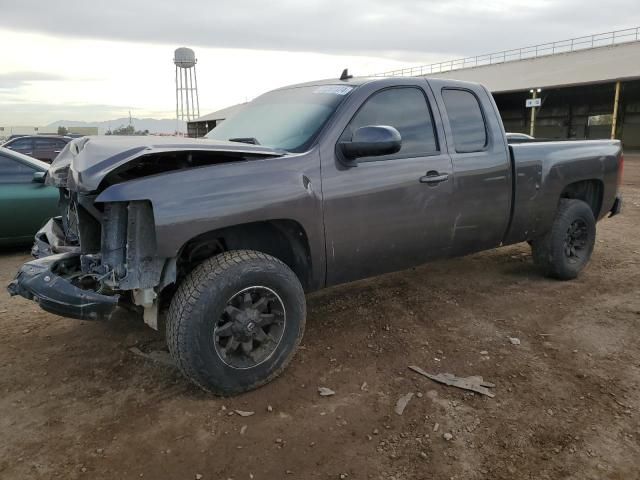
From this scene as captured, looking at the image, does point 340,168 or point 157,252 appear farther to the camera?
point 340,168

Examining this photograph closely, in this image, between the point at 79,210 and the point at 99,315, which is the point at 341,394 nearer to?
the point at 99,315

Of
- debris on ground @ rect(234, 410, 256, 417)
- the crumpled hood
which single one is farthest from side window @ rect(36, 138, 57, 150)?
debris on ground @ rect(234, 410, 256, 417)

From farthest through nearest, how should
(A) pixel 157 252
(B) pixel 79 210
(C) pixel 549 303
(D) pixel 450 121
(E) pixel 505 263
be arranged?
(E) pixel 505 263 → (C) pixel 549 303 → (D) pixel 450 121 → (B) pixel 79 210 → (A) pixel 157 252

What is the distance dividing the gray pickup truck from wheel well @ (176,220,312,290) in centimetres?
1

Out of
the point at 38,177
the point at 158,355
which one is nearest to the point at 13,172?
the point at 38,177

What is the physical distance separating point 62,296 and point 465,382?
2396 mm

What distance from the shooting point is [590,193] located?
5.56 m

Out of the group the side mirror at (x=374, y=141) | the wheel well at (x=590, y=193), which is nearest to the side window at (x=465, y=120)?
the side mirror at (x=374, y=141)

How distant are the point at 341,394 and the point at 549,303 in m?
2.48

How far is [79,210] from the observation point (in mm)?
3068

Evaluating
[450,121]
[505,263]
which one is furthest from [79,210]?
[505,263]

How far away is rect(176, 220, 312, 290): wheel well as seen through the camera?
3250 millimetres

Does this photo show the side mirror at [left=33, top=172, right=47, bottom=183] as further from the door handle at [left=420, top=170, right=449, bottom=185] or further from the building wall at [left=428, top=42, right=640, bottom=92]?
the building wall at [left=428, top=42, right=640, bottom=92]

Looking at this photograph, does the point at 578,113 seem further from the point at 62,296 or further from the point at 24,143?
the point at 62,296
